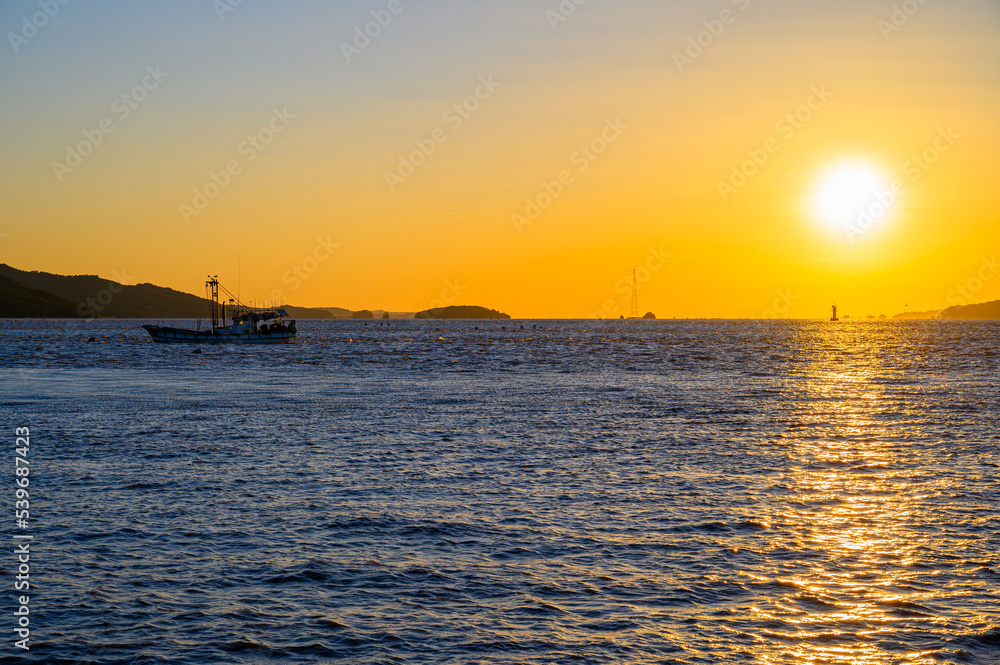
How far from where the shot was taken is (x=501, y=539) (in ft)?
55.8

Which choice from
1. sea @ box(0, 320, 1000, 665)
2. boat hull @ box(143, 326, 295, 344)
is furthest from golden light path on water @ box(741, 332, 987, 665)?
boat hull @ box(143, 326, 295, 344)

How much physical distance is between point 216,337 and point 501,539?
128 m

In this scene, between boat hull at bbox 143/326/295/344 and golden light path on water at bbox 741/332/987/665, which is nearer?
golden light path on water at bbox 741/332/987/665

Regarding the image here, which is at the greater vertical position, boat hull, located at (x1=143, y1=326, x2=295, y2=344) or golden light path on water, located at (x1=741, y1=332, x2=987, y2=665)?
boat hull, located at (x1=143, y1=326, x2=295, y2=344)

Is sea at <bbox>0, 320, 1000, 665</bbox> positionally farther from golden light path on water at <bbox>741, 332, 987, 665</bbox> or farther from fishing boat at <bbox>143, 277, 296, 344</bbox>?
fishing boat at <bbox>143, 277, 296, 344</bbox>

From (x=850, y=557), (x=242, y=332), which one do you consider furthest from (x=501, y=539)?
(x=242, y=332)

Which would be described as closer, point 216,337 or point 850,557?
point 850,557

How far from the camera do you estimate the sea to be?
471 inches

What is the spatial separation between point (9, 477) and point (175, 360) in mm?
73830

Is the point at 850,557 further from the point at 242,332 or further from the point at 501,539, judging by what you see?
the point at 242,332

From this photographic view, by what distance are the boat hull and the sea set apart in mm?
99013

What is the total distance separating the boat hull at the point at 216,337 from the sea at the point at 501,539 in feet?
325

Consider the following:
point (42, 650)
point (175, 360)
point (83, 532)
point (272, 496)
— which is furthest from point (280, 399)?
point (175, 360)

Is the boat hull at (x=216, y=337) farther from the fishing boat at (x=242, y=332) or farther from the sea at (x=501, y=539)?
the sea at (x=501, y=539)
